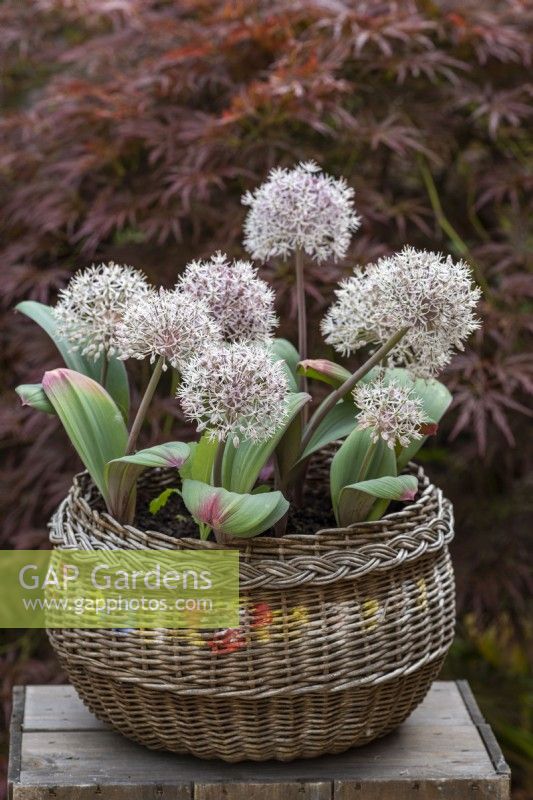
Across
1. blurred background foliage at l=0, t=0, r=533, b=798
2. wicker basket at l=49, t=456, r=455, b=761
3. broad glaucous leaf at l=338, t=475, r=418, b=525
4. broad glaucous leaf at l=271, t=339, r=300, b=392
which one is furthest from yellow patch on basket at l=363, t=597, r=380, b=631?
blurred background foliage at l=0, t=0, r=533, b=798

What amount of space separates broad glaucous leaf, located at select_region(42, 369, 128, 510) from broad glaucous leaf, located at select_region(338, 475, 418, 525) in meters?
0.27

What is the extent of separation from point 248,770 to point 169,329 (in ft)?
1.79

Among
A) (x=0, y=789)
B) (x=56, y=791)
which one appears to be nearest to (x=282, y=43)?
(x=56, y=791)

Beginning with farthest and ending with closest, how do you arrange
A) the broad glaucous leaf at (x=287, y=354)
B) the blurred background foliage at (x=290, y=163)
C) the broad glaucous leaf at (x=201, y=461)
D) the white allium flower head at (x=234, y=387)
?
the blurred background foliage at (x=290, y=163) < the broad glaucous leaf at (x=287, y=354) < the broad glaucous leaf at (x=201, y=461) < the white allium flower head at (x=234, y=387)

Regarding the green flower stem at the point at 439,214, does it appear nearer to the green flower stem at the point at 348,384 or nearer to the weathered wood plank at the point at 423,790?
the green flower stem at the point at 348,384

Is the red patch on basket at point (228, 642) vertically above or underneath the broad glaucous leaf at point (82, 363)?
underneath

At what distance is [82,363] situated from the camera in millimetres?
1322

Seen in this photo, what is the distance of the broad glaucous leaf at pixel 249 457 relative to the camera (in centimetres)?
115

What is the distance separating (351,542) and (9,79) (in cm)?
166

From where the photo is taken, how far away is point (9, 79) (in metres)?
2.37

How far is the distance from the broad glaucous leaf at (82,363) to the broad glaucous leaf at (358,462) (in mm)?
300

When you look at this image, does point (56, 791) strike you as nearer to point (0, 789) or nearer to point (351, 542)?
point (351, 542)

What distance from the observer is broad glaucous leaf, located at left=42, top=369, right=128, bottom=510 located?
3.89ft

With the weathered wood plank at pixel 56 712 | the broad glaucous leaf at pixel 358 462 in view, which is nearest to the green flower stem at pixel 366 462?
the broad glaucous leaf at pixel 358 462
